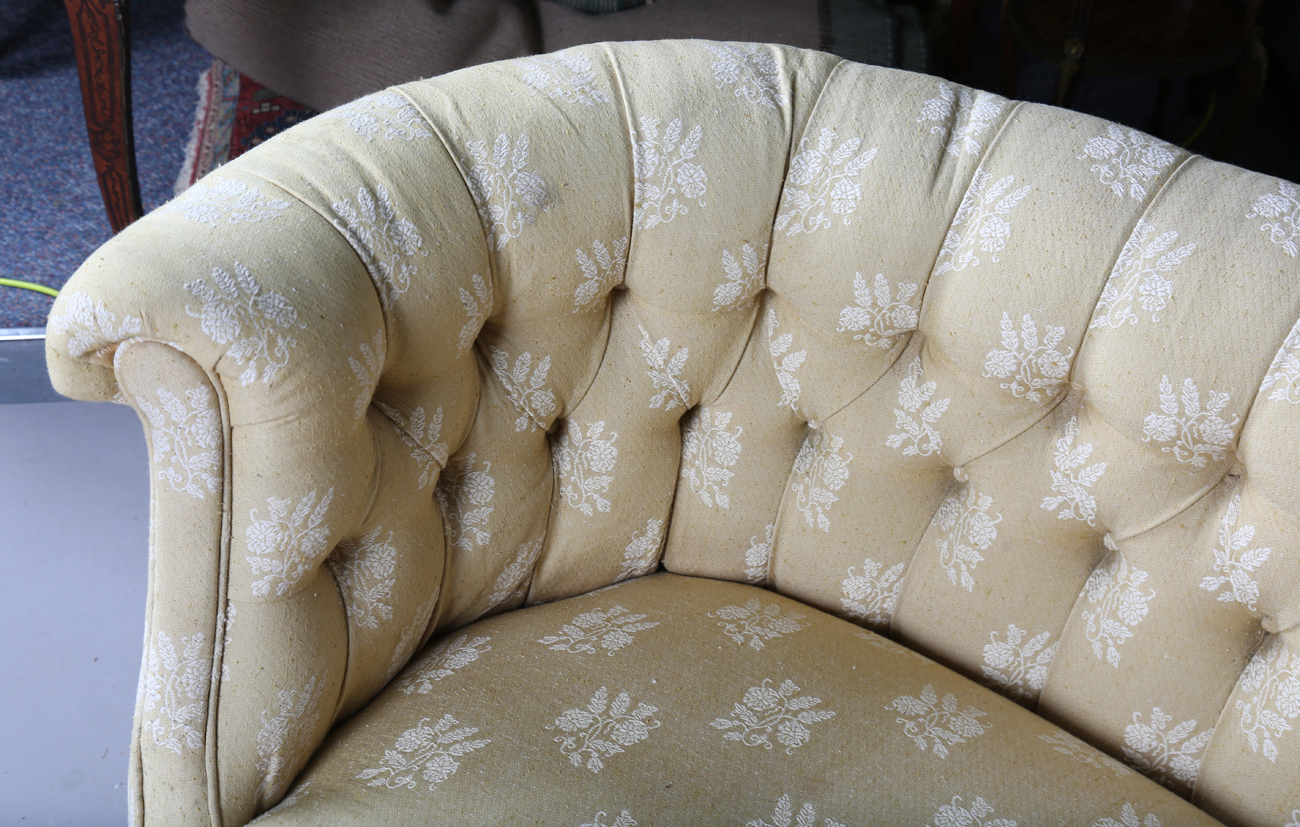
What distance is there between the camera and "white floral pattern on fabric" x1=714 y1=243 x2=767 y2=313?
0.70 meters

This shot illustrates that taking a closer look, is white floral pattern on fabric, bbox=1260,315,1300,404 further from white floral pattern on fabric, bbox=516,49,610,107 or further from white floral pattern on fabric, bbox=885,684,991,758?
white floral pattern on fabric, bbox=516,49,610,107

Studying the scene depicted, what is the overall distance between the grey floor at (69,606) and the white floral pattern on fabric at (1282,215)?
1.17m

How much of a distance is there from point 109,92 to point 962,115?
1.08m

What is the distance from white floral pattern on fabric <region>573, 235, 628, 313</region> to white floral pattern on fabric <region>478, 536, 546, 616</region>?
0.69 feet

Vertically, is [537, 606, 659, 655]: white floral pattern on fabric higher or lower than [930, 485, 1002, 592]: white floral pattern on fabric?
lower

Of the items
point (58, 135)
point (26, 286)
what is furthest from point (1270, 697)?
point (58, 135)

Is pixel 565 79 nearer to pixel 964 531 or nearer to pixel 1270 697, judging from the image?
pixel 964 531

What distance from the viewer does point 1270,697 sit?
0.69 m

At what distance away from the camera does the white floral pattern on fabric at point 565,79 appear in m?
0.67

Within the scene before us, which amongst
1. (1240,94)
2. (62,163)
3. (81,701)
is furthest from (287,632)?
(1240,94)

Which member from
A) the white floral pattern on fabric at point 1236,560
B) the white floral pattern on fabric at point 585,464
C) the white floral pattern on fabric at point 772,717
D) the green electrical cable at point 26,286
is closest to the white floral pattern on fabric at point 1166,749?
the white floral pattern on fabric at point 1236,560

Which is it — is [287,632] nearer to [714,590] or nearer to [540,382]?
[540,382]

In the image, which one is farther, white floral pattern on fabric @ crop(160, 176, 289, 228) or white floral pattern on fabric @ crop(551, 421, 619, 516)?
white floral pattern on fabric @ crop(551, 421, 619, 516)

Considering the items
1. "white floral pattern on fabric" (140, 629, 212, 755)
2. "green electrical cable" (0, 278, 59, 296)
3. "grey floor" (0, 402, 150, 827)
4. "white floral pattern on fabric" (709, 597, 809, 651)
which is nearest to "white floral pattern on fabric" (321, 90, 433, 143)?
"white floral pattern on fabric" (140, 629, 212, 755)
